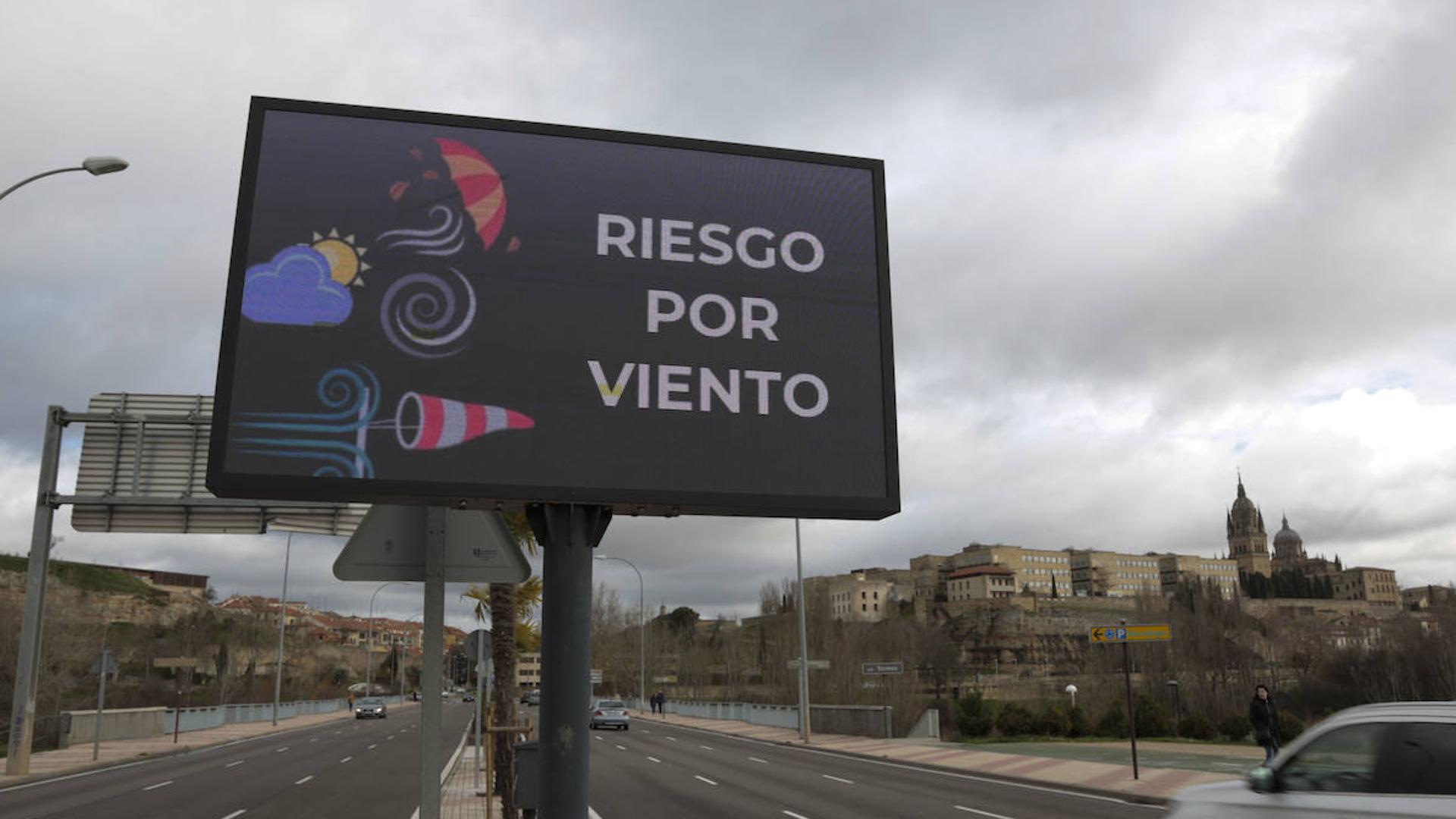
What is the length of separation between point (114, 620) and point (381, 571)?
15732 cm

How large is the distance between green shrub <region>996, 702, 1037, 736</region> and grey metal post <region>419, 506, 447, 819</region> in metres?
34.5

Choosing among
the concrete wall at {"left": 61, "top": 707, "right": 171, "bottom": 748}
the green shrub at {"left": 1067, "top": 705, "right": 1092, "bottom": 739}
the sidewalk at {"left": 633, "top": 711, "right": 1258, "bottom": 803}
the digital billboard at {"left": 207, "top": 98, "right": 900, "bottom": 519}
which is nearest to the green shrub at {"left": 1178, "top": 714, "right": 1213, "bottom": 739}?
the green shrub at {"left": 1067, "top": 705, "right": 1092, "bottom": 739}

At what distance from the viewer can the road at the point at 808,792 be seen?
1736 cm

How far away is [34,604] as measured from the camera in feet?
75.6

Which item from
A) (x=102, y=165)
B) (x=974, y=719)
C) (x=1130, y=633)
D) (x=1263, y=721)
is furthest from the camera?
(x=974, y=719)

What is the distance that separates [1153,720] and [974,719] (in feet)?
21.5

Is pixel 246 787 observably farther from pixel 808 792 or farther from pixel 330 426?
pixel 330 426

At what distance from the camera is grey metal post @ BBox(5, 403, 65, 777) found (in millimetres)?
22500

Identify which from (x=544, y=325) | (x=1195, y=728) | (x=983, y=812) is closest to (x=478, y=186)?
(x=544, y=325)

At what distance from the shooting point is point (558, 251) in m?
7.77

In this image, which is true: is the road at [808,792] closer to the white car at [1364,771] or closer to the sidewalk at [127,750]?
the white car at [1364,771]

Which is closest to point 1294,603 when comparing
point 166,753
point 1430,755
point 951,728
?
point 951,728

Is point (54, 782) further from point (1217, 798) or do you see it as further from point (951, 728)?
point (951, 728)

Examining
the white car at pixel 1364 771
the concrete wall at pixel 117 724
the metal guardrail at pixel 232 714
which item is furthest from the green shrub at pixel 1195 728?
the concrete wall at pixel 117 724
